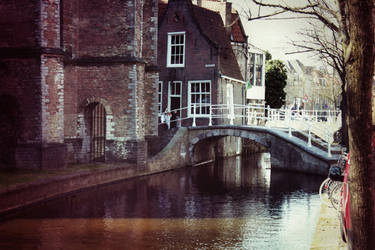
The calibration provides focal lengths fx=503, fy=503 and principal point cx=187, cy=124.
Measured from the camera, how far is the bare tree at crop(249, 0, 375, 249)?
4961 mm

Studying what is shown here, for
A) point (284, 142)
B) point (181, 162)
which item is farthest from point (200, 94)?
point (284, 142)

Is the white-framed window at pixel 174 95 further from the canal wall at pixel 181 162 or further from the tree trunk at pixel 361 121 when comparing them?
the tree trunk at pixel 361 121

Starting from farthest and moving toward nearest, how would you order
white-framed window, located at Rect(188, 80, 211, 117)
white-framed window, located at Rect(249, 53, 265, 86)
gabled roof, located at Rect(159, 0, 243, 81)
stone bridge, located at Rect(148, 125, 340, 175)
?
1. white-framed window, located at Rect(249, 53, 265, 86)
2. white-framed window, located at Rect(188, 80, 211, 117)
3. gabled roof, located at Rect(159, 0, 243, 81)
4. stone bridge, located at Rect(148, 125, 340, 175)

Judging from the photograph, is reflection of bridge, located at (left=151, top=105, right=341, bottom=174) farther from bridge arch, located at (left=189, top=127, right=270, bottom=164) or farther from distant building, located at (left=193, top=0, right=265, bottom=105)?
distant building, located at (left=193, top=0, right=265, bottom=105)

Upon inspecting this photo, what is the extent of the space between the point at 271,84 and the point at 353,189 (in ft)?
120

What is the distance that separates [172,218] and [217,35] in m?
20.3

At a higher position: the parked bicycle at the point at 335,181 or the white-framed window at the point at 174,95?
the white-framed window at the point at 174,95

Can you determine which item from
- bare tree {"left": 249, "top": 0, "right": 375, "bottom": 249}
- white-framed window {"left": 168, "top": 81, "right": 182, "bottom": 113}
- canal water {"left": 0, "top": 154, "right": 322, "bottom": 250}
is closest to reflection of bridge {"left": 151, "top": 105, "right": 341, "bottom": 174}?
canal water {"left": 0, "top": 154, "right": 322, "bottom": 250}

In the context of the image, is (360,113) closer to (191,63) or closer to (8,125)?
(8,125)

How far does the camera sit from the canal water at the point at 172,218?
899 centimetres

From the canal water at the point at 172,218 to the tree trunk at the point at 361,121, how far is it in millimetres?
3558

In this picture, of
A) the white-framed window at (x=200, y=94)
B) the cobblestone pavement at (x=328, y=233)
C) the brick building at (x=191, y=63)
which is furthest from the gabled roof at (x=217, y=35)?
the cobblestone pavement at (x=328, y=233)

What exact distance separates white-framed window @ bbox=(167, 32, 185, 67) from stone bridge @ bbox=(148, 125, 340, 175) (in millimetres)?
5085

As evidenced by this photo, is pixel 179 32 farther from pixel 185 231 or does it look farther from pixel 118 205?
pixel 185 231
